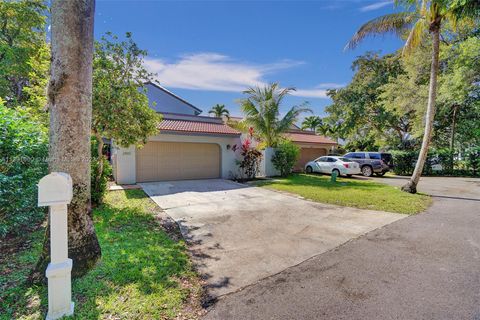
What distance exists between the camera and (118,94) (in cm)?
676

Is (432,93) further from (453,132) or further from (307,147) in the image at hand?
(453,132)

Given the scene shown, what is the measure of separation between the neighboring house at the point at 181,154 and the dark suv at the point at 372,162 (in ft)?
30.9

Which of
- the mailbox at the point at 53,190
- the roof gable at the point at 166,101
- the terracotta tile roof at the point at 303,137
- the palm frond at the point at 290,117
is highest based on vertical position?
the roof gable at the point at 166,101

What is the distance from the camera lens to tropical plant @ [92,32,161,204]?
6625 mm

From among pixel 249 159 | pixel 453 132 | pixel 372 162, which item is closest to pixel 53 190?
pixel 249 159

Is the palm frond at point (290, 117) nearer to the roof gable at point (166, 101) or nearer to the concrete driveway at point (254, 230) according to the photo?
the concrete driveway at point (254, 230)

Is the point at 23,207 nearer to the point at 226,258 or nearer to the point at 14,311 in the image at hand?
the point at 14,311

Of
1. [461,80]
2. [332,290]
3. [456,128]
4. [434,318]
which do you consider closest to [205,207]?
[332,290]

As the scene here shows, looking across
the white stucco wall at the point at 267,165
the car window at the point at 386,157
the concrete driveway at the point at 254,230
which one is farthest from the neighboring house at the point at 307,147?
the concrete driveway at the point at 254,230

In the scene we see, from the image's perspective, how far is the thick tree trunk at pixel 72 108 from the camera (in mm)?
2990

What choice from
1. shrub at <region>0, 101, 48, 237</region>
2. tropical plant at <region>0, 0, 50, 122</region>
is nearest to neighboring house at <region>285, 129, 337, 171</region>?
shrub at <region>0, 101, 48, 237</region>

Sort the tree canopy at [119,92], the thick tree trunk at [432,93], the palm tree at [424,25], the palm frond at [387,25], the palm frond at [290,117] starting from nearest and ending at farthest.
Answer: the tree canopy at [119,92]
the palm tree at [424,25]
the thick tree trunk at [432,93]
the palm frond at [387,25]
the palm frond at [290,117]

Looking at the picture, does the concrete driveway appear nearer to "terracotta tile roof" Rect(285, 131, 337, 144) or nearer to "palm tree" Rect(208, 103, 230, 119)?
"terracotta tile roof" Rect(285, 131, 337, 144)

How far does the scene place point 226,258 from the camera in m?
3.90
